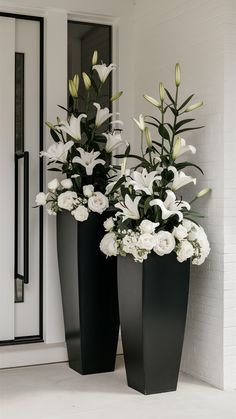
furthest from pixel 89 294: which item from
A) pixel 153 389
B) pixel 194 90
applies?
pixel 194 90

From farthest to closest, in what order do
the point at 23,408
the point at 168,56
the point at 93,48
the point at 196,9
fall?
1. the point at 93,48
2. the point at 168,56
3. the point at 196,9
4. the point at 23,408

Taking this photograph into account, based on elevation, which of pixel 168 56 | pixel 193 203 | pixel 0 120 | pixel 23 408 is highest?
pixel 168 56

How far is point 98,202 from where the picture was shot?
10.9 feet

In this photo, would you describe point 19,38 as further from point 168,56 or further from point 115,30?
point 168,56

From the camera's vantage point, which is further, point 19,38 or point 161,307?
point 19,38

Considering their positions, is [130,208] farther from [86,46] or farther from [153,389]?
[86,46]

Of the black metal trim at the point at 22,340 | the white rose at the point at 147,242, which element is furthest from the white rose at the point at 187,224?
the black metal trim at the point at 22,340

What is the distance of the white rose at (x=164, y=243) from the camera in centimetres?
293

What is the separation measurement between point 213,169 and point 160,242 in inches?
21.8

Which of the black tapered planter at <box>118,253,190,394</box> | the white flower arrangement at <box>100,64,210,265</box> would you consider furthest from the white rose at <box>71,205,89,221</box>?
the black tapered planter at <box>118,253,190,394</box>

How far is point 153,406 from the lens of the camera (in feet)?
9.56

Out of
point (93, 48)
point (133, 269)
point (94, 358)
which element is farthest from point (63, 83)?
point (94, 358)

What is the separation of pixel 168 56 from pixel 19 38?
0.88m

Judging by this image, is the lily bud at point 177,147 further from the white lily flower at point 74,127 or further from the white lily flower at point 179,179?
the white lily flower at point 74,127
